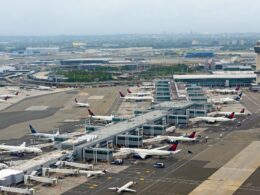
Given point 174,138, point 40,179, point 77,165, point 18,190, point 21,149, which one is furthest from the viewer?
point 174,138

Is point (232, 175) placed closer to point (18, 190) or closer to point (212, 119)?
point (18, 190)

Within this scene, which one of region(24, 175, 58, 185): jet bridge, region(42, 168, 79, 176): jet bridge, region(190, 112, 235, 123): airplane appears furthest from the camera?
region(190, 112, 235, 123): airplane

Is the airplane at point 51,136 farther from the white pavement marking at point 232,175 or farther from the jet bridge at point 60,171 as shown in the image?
the white pavement marking at point 232,175

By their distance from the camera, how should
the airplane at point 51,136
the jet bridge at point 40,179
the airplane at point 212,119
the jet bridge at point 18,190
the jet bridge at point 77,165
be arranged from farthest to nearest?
the airplane at point 212,119
the airplane at point 51,136
the jet bridge at point 77,165
the jet bridge at point 40,179
the jet bridge at point 18,190

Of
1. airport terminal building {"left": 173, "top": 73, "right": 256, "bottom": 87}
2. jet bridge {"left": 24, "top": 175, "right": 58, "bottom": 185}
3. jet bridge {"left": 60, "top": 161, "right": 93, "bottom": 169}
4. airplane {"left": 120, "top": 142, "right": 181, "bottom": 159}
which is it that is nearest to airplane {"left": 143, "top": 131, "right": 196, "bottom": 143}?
airplane {"left": 120, "top": 142, "right": 181, "bottom": 159}

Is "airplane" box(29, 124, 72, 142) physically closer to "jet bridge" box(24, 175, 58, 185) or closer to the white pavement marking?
"jet bridge" box(24, 175, 58, 185)

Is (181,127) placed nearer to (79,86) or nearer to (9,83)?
(79,86)

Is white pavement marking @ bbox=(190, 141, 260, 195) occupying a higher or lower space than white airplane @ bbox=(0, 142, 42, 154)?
higher

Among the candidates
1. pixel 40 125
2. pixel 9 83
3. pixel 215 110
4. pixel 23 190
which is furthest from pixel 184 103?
pixel 9 83

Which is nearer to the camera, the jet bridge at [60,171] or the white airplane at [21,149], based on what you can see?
the jet bridge at [60,171]

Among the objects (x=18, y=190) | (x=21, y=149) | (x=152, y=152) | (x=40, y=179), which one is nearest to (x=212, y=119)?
(x=152, y=152)

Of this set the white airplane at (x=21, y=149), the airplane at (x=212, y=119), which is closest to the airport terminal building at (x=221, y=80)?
the airplane at (x=212, y=119)
